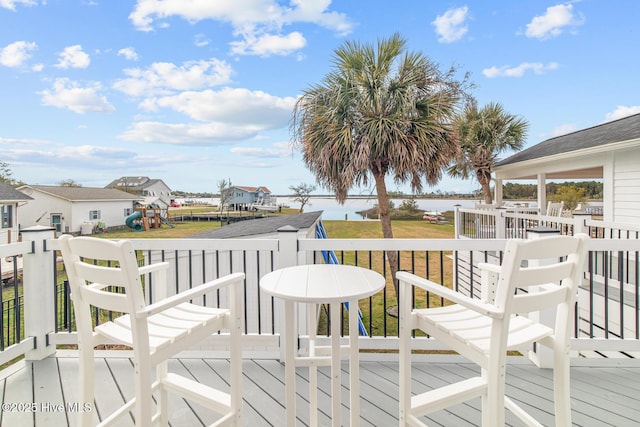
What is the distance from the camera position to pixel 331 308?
133 centimetres

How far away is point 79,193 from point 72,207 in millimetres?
1172

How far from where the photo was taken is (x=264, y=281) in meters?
1.43

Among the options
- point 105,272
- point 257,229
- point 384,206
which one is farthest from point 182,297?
point 384,206

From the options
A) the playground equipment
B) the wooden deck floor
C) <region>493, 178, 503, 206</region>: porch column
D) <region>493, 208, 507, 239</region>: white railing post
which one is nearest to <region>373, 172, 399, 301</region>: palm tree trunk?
<region>493, 208, 507, 239</region>: white railing post

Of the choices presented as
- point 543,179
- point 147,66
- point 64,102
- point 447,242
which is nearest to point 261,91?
point 147,66

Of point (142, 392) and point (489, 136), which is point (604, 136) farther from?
point (142, 392)

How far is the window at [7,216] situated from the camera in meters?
8.55

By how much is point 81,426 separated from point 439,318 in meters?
1.68

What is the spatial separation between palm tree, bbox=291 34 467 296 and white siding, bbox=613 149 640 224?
2.86m

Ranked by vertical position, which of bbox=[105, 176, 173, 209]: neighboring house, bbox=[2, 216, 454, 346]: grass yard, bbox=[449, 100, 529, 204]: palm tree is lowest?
bbox=[2, 216, 454, 346]: grass yard

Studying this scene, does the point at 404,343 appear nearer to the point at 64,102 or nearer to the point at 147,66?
the point at 147,66

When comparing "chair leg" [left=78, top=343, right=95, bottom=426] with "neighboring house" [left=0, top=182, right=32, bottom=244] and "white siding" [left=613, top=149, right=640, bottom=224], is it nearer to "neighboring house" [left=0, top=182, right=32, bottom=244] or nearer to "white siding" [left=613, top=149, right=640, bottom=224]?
"white siding" [left=613, top=149, right=640, bottom=224]

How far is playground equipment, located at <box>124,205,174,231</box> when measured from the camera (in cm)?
1408

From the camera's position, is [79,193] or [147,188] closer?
[79,193]
